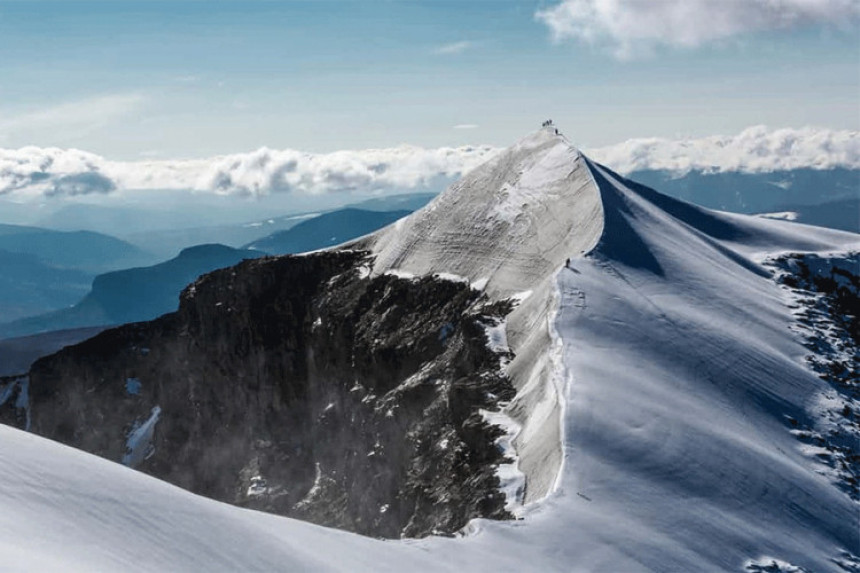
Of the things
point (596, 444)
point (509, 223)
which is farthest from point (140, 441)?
point (596, 444)

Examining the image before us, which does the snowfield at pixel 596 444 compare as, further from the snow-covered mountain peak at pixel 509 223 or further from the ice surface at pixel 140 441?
the ice surface at pixel 140 441

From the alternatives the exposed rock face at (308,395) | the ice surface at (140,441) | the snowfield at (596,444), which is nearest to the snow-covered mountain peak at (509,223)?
the snowfield at (596,444)

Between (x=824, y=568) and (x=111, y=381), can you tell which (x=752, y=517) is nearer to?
(x=824, y=568)

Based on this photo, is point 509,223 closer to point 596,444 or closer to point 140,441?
point 596,444

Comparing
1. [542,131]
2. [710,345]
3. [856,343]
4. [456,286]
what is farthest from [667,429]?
[542,131]

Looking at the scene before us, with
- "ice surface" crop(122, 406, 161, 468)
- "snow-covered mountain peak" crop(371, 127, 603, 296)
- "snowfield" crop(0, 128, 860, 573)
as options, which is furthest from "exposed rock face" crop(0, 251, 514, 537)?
"snowfield" crop(0, 128, 860, 573)

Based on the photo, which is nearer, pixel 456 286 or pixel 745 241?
pixel 456 286
